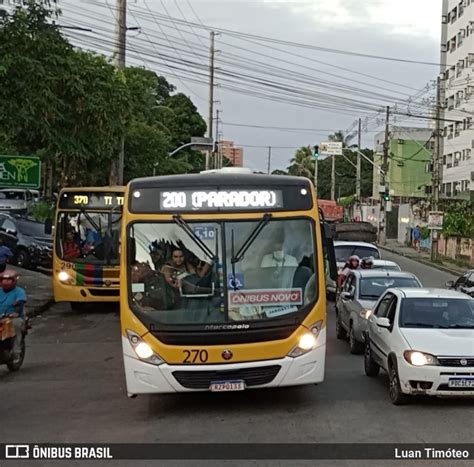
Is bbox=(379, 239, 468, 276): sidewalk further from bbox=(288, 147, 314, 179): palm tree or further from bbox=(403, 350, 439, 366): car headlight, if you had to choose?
bbox=(288, 147, 314, 179): palm tree

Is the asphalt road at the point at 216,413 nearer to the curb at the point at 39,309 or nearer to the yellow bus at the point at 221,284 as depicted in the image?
the yellow bus at the point at 221,284

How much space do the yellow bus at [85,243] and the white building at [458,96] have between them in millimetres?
49233

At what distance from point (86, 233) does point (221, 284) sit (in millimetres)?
10789

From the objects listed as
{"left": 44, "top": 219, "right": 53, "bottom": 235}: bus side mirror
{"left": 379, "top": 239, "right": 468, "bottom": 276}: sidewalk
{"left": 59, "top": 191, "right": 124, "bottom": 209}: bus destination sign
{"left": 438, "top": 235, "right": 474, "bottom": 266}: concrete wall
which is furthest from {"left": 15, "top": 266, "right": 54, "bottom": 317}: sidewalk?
{"left": 438, "top": 235, "right": 474, "bottom": 266}: concrete wall

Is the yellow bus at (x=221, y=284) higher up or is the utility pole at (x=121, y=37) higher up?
the utility pole at (x=121, y=37)

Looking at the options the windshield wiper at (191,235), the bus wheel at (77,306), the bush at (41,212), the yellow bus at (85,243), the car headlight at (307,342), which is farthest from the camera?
the bush at (41,212)

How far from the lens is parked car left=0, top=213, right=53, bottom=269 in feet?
91.0

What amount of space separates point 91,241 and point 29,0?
5.87 meters

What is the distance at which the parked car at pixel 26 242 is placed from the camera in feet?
91.0

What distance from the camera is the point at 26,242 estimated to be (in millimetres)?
27938

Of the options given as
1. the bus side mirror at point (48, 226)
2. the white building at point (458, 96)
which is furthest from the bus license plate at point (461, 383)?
the white building at point (458, 96)

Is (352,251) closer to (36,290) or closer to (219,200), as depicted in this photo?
(36,290)

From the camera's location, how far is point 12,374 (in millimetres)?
11703

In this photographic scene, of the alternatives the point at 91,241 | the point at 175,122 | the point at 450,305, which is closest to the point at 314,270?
the point at 450,305
